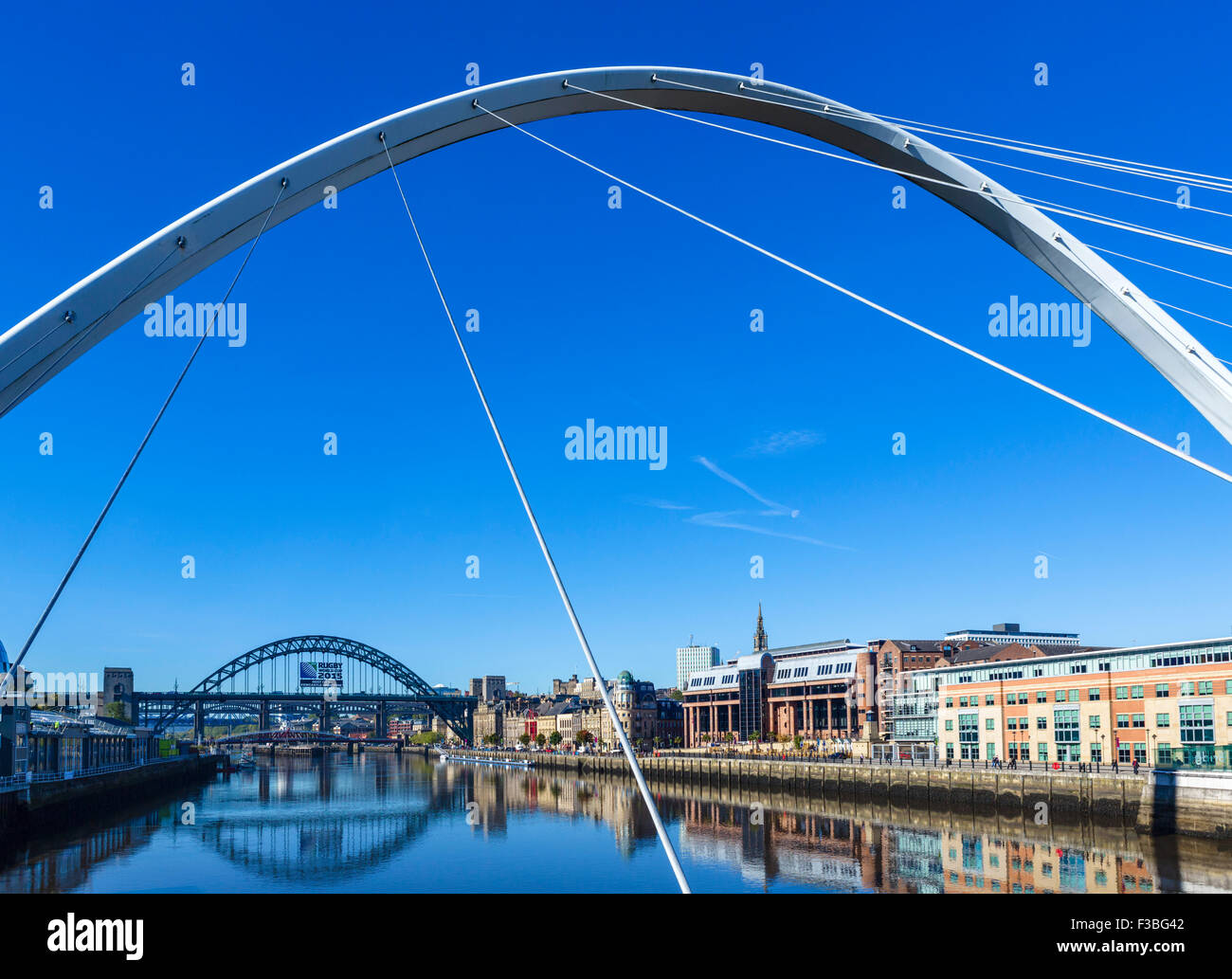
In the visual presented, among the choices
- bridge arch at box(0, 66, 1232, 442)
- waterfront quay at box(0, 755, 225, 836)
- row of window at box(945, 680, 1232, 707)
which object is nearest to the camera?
bridge arch at box(0, 66, 1232, 442)

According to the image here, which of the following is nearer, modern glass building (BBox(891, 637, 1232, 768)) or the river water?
the river water

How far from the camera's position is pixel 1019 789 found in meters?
41.1

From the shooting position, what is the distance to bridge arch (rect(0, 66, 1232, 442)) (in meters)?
7.83

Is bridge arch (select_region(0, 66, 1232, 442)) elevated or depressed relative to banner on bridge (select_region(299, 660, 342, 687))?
elevated

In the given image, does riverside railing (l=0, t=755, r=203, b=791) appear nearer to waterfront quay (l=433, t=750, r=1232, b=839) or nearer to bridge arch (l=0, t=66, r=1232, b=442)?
waterfront quay (l=433, t=750, r=1232, b=839)

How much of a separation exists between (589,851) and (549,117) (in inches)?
1337

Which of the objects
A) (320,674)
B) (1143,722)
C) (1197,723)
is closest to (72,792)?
(1143,722)

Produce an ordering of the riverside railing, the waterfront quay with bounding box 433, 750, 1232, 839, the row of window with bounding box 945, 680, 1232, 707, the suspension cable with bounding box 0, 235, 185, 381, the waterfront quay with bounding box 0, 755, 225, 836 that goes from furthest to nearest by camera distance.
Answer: the riverside railing < the waterfront quay with bounding box 0, 755, 225, 836 < the row of window with bounding box 945, 680, 1232, 707 < the waterfront quay with bounding box 433, 750, 1232, 839 < the suspension cable with bounding box 0, 235, 185, 381

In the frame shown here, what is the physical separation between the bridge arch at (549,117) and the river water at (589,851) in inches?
774

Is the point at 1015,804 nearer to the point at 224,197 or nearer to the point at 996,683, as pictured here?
the point at 996,683

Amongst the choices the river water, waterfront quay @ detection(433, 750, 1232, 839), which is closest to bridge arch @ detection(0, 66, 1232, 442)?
the river water

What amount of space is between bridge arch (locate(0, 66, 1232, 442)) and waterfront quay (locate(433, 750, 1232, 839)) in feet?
91.4

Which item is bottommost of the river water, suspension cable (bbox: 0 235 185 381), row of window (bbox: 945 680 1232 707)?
the river water
